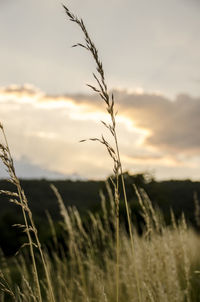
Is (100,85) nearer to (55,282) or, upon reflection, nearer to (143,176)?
(55,282)

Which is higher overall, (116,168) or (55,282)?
(116,168)

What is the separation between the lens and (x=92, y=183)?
59.0 meters

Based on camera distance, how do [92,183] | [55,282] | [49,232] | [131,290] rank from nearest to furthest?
1. [131,290]
2. [55,282]
3. [49,232]
4. [92,183]

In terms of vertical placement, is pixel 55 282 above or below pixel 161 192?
below

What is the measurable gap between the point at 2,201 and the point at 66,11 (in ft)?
134

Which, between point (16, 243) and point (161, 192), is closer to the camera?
point (16, 243)

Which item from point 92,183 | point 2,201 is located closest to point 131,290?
point 2,201

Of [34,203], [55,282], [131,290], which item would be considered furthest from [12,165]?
[34,203]

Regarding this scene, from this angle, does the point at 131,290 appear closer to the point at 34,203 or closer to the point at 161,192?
the point at 161,192

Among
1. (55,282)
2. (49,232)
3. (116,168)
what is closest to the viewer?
(116,168)

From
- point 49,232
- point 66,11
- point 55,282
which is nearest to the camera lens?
point 66,11

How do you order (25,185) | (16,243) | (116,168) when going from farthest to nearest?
(25,185) → (16,243) → (116,168)

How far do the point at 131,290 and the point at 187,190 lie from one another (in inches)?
1715

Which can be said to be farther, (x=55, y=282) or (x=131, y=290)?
(x=55, y=282)
